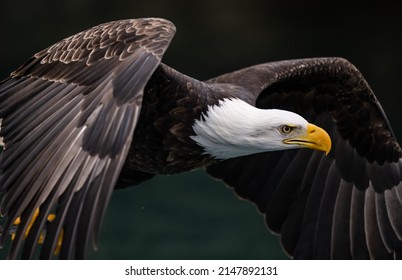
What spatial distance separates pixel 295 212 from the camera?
213 inches

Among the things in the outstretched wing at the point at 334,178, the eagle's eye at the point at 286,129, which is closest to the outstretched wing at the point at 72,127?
the eagle's eye at the point at 286,129

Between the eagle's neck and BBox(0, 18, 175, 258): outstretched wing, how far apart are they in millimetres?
477

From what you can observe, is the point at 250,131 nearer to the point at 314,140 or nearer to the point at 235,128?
the point at 235,128

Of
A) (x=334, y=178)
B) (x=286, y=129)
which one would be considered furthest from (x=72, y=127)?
(x=334, y=178)

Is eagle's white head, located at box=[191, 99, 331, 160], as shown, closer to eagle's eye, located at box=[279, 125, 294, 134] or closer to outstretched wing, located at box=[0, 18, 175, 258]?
eagle's eye, located at box=[279, 125, 294, 134]

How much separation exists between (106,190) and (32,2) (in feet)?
14.7

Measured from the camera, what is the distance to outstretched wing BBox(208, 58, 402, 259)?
5.28m

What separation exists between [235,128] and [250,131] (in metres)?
0.06

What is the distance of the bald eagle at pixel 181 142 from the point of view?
3754 millimetres

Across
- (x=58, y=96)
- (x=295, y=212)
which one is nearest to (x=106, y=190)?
(x=58, y=96)

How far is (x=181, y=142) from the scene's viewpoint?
457 centimetres

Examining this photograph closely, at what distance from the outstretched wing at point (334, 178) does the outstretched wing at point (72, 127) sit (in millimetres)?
1180

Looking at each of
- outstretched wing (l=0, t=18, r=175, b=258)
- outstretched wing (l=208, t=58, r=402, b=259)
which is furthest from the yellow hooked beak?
outstretched wing (l=0, t=18, r=175, b=258)

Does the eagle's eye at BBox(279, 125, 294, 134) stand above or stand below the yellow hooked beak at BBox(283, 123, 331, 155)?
above
